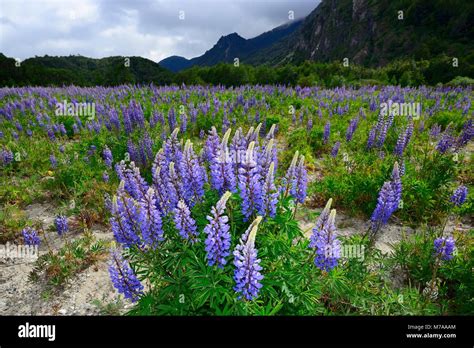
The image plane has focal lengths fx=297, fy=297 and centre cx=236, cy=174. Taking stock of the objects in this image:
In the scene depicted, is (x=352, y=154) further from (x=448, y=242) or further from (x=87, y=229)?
(x=87, y=229)

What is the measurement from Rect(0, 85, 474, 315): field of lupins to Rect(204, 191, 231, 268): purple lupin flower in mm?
12

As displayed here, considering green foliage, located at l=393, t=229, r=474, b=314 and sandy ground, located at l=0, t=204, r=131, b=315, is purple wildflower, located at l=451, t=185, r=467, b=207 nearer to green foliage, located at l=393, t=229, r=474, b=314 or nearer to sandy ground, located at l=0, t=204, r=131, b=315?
green foliage, located at l=393, t=229, r=474, b=314

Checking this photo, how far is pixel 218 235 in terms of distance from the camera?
86.3 inches

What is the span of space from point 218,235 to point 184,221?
0.36 m

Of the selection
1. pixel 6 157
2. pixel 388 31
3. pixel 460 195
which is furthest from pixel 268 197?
pixel 388 31

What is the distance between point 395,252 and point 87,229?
15.6 feet

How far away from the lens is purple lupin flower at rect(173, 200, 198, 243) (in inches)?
92.6

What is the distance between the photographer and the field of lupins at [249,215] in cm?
249

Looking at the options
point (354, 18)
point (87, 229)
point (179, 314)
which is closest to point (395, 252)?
point (179, 314)

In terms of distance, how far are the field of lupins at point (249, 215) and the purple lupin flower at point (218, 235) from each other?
12mm

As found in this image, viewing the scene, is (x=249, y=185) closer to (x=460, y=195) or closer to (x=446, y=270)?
(x=446, y=270)

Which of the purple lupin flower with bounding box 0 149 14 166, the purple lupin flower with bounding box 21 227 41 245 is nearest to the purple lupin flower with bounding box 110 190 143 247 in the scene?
the purple lupin flower with bounding box 21 227 41 245

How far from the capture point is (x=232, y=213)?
2750mm

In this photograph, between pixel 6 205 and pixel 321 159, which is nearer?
pixel 6 205
